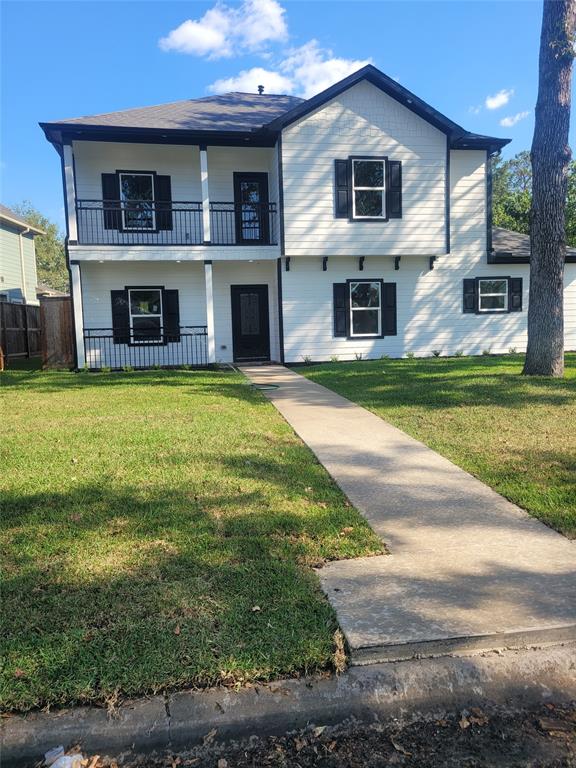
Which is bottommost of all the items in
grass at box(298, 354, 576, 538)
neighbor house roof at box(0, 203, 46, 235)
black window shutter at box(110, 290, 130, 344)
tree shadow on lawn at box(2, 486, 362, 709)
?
tree shadow on lawn at box(2, 486, 362, 709)

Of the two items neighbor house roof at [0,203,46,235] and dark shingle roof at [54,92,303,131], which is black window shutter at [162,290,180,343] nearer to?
dark shingle roof at [54,92,303,131]

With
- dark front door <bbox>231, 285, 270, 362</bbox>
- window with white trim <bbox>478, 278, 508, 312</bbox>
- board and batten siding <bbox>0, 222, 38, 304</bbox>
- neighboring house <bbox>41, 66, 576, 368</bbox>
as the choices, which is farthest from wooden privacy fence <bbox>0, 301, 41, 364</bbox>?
window with white trim <bbox>478, 278, 508, 312</bbox>

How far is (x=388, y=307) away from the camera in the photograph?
55.8 ft

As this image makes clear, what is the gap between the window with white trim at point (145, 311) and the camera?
16469mm

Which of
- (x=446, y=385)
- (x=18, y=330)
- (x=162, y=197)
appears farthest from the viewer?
(x=18, y=330)

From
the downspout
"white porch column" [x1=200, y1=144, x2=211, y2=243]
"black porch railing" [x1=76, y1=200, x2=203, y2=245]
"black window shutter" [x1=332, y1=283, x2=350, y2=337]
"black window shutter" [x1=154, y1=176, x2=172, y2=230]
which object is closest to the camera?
"white porch column" [x1=200, y1=144, x2=211, y2=243]

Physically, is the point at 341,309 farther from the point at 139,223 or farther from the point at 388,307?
the point at 139,223

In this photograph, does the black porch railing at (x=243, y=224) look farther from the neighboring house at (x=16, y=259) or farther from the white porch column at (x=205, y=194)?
the neighboring house at (x=16, y=259)

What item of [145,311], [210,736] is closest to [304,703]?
[210,736]

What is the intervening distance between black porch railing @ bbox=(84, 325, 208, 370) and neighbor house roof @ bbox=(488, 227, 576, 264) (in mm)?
8925

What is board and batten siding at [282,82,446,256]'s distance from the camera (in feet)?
50.6

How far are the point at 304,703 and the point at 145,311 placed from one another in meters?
15.1

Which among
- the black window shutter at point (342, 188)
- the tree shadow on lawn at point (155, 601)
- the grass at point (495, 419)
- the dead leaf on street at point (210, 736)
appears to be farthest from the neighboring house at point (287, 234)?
the dead leaf on street at point (210, 736)

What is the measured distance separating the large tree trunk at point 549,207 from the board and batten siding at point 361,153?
18.5 feet
